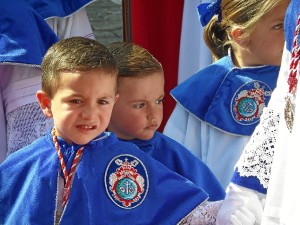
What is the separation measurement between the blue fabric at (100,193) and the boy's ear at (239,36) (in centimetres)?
67

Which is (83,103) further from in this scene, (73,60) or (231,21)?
(231,21)

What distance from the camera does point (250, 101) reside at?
311 cm

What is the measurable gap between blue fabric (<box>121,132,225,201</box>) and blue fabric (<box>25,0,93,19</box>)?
2.81 feet

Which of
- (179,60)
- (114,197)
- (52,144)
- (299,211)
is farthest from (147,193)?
(179,60)

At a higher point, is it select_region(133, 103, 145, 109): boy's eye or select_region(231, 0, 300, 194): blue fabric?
select_region(231, 0, 300, 194): blue fabric

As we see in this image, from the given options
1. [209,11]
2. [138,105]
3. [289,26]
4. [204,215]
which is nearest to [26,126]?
[138,105]

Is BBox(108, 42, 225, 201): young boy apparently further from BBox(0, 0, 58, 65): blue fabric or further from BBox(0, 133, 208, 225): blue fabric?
BBox(0, 0, 58, 65): blue fabric

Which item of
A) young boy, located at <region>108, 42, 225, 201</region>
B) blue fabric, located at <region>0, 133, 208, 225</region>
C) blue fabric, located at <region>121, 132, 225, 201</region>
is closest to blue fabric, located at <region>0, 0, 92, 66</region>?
young boy, located at <region>108, 42, 225, 201</region>

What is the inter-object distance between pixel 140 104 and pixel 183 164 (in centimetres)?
23

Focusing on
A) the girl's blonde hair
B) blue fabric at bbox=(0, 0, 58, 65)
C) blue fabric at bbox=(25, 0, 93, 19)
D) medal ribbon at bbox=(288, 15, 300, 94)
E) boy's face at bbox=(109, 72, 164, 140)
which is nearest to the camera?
medal ribbon at bbox=(288, 15, 300, 94)

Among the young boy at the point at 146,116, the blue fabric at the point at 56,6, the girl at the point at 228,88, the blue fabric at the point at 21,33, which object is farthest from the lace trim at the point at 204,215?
the blue fabric at the point at 56,6

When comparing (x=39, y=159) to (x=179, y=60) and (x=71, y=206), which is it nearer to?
(x=71, y=206)

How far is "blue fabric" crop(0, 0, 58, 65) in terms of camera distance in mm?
3252

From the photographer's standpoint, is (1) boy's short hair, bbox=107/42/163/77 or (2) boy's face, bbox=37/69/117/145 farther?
(1) boy's short hair, bbox=107/42/163/77
